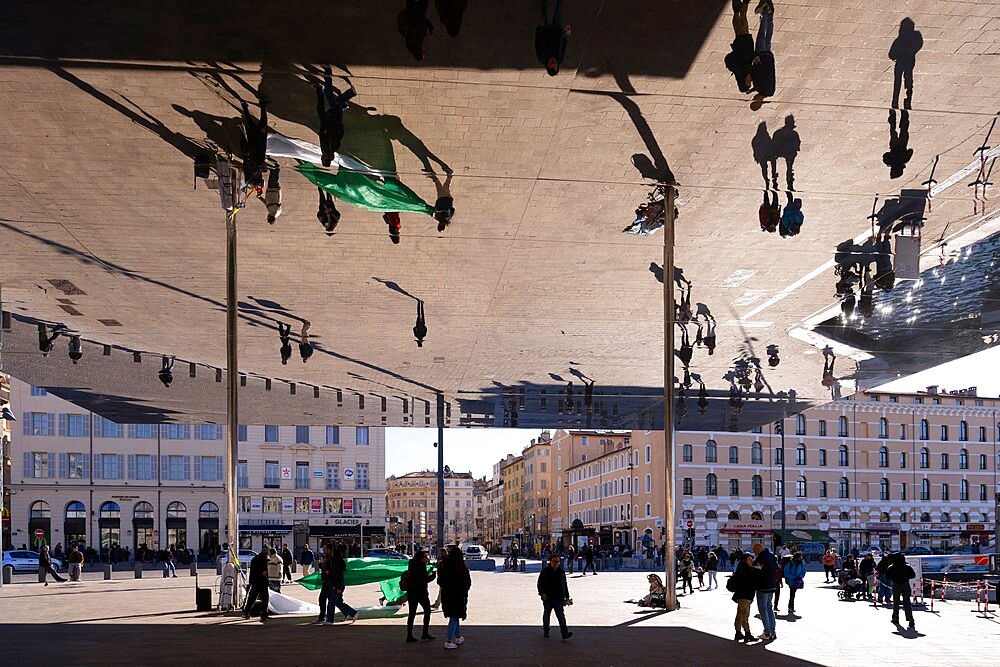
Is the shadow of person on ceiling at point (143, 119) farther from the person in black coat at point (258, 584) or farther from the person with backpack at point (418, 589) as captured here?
the person in black coat at point (258, 584)

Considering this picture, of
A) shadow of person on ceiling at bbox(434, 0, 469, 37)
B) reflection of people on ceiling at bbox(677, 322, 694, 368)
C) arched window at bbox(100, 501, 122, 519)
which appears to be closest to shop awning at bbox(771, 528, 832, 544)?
arched window at bbox(100, 501, 122, 519)

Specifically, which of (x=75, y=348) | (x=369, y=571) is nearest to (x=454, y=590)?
(x=369, y=571)

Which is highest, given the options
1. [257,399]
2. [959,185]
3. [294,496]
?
[959,185]

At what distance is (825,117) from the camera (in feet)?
52.0

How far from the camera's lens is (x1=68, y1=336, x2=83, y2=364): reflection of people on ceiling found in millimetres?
32531

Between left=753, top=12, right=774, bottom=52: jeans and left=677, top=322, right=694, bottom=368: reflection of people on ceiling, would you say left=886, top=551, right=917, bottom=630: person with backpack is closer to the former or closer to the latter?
left=753, top=12, right=774, bottom=52: jeans

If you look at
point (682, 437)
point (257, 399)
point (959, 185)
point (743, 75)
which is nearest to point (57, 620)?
point (743, 75)

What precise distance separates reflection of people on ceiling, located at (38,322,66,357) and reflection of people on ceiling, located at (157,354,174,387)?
3.81 meters

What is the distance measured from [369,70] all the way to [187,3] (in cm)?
250

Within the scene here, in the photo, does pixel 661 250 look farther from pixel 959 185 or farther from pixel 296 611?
pixel 296 611

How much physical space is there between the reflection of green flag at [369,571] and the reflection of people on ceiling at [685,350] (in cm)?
1147

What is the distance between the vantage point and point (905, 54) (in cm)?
1374

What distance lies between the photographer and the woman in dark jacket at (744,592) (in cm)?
1661

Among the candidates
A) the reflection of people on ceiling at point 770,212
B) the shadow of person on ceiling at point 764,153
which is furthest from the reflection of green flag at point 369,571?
the shadow of person on ceiling at point 764,153
